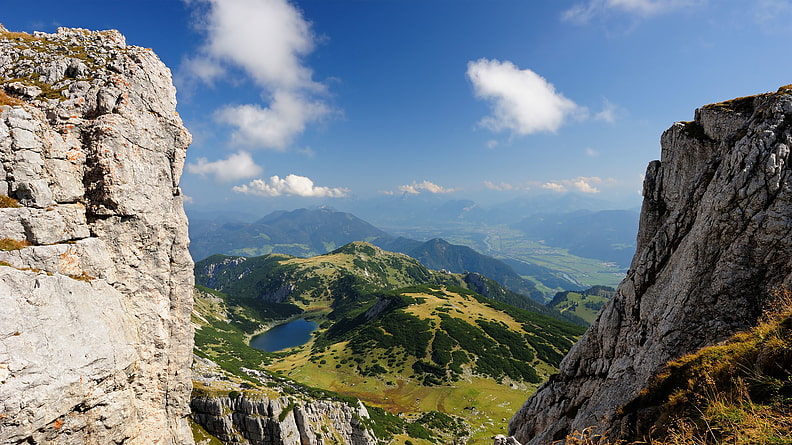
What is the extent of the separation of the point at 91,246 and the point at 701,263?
31.1m

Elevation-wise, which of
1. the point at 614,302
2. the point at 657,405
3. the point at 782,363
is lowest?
the point at 657,405

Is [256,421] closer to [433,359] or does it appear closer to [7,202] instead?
[7,202]

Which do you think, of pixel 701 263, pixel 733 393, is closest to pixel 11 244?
pixel 733 393

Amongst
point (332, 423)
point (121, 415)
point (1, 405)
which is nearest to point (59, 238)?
point (1, 405)

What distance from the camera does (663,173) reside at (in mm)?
21547

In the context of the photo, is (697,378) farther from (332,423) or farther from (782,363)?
(332,423)

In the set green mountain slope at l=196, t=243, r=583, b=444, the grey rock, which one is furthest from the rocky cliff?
green mountain slope at l=196, t=243, r=583, b=444

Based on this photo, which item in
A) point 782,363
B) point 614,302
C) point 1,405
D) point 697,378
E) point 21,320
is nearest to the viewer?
point 782,363

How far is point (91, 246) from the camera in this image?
16.0m

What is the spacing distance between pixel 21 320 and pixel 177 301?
30.7 feet

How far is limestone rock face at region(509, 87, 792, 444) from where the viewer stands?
43.5 ft

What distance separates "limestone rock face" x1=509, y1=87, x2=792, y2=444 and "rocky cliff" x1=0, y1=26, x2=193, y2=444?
22.6 m

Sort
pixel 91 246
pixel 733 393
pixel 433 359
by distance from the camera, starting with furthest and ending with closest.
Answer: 1. pixel 433 359
2. pixel 91 246
3. pixel 733 393

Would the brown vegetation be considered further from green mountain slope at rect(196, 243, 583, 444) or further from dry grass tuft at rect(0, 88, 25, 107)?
green mountain slope at rect(196, 243, 583, 444)
